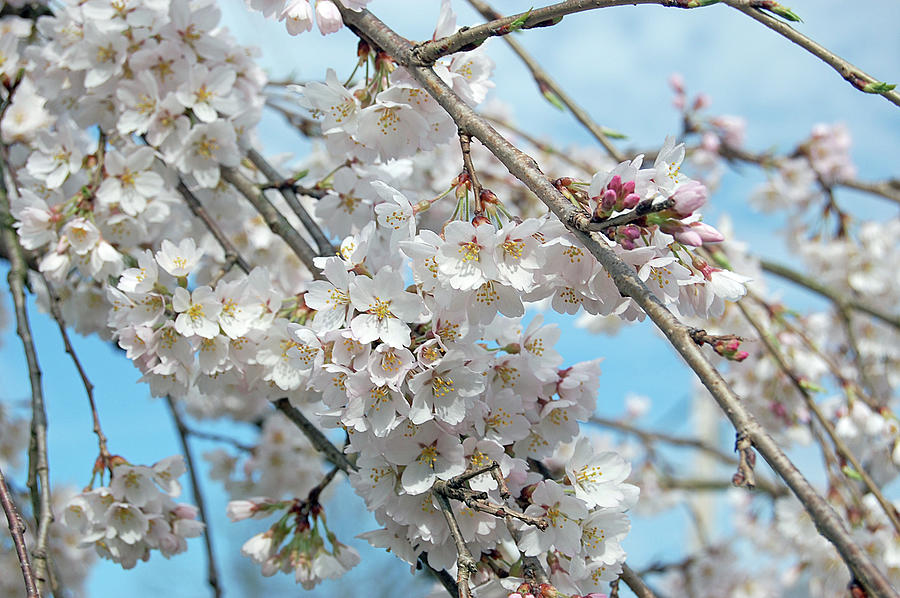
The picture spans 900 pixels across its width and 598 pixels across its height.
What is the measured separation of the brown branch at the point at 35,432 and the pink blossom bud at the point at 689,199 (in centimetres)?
133

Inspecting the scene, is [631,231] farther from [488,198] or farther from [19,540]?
[19,540]

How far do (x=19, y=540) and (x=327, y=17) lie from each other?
110 centimetres

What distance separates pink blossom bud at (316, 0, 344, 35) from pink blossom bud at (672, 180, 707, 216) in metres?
0.76

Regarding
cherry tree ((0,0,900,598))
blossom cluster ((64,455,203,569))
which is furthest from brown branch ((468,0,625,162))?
blossom cluster ((64,455,203,569))

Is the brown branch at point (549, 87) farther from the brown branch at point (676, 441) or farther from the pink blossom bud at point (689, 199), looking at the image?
the brown branch at point (676, 441)

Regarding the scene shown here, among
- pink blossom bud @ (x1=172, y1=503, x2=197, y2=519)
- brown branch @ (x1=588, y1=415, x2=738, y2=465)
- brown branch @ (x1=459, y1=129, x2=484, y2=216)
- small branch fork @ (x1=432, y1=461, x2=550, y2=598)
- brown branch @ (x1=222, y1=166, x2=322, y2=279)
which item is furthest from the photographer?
brown branch @ (x1=588, y1=415, x2=738, y2=465)

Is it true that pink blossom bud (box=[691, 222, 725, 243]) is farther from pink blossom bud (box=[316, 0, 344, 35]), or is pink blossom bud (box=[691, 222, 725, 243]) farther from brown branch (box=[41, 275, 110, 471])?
brown branch (box=[41, 275, 110, 471])

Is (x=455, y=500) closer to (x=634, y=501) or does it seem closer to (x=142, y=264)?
(x=634, y=501)

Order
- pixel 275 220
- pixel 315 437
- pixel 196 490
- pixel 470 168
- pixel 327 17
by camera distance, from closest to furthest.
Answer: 1. pixel 470 168
2. pixel 327 17
3. pixel 315 437
4. pixel 275 220
5. pixel 196 490

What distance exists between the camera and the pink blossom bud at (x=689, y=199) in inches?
37.9

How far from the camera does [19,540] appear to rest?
4.16ft

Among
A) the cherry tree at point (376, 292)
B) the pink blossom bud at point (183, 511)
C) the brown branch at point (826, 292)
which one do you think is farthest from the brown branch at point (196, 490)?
the brown branch at point (826, 292)

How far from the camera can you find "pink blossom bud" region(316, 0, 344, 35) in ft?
4.50

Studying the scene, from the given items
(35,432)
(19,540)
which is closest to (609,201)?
(19,540)
